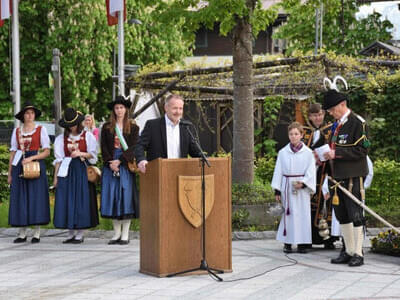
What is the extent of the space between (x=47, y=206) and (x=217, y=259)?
3.93m

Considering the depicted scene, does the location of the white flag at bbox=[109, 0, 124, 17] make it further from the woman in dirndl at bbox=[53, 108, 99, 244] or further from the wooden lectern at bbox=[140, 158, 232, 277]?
the wooden lectern at bbox=[140, 158, 232, 277]

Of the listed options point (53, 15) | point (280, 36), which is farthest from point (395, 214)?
point (280, 36)

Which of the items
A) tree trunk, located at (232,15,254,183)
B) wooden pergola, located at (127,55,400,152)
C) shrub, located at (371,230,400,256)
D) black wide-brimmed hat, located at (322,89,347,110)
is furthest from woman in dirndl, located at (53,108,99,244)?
wooden pergola, located at (127,55,400,152)

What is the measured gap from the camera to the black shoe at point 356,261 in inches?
372

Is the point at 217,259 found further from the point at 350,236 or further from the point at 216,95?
Result: the point at 216,95

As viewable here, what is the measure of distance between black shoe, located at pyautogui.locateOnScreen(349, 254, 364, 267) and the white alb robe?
116 centimetres

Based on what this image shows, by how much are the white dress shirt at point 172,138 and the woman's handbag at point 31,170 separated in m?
3.28

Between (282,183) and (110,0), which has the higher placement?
(110,0)

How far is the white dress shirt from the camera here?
30.4 ft

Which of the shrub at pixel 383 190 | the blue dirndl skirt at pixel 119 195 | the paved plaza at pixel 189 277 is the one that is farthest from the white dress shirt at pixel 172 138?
the shrub at pixel 383 190

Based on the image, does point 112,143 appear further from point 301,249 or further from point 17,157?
point 301,249

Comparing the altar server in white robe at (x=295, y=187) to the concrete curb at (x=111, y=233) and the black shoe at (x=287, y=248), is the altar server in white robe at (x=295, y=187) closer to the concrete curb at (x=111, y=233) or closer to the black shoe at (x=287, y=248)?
the black shoe at (x=287, y=248)

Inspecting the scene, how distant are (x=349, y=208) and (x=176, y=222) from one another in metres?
2.05

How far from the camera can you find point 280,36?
43375 millimetres
